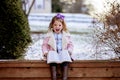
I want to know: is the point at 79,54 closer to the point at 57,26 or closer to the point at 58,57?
the point at 57,26

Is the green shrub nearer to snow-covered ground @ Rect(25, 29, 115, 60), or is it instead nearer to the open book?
snow-covered ground @ Rect(25, 29, 115, 60)

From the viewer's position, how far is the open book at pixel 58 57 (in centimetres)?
553

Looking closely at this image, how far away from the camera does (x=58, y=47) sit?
224 inches

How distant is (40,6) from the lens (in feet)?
121

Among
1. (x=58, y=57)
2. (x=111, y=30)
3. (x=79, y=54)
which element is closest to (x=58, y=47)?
(x=58, y=57)

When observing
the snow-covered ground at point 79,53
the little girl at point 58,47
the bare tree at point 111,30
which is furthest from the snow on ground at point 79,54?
the little girl at point 58,47

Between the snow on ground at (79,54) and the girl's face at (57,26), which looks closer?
the girl's face at (57,26)

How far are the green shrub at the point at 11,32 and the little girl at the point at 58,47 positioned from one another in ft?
3.63

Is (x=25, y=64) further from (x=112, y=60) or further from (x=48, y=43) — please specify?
→ (x=112, y=60)

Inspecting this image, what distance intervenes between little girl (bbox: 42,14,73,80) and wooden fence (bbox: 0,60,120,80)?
→ 0.65ft

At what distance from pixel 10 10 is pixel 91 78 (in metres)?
1.94

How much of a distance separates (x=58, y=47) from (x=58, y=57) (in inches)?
7.0

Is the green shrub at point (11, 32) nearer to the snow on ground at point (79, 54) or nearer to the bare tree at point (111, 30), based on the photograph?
the snow on ground at point (79, 54)

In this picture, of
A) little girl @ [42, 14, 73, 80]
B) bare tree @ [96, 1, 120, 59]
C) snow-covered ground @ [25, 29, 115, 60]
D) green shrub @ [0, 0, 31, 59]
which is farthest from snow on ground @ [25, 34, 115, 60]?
Answer: green shrub @ [0, 0, 31, 59]
